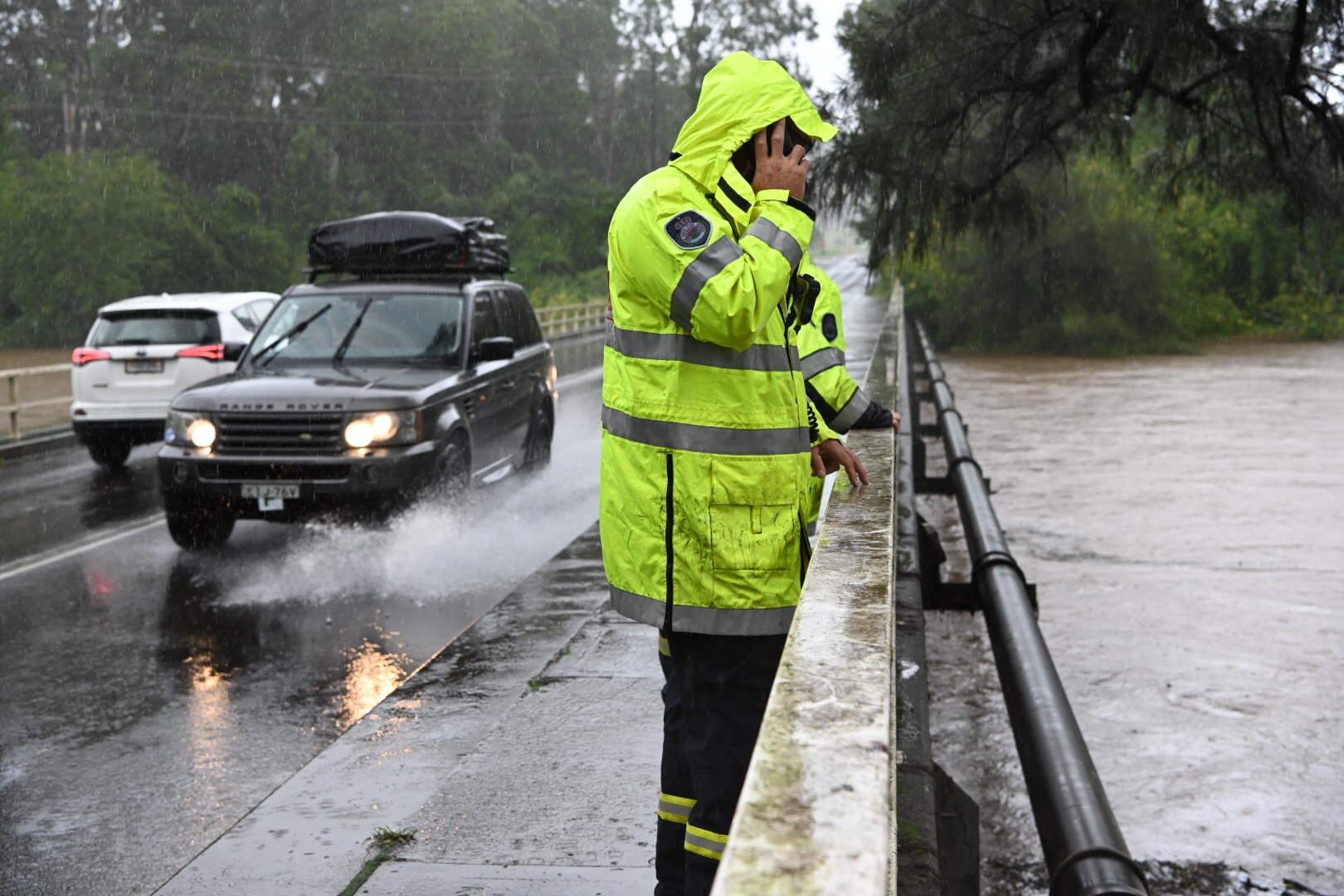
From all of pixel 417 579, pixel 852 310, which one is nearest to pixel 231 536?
pixel 417 579

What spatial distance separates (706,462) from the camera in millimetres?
2850

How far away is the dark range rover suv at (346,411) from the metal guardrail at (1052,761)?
215 inches

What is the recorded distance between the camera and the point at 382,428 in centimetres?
895

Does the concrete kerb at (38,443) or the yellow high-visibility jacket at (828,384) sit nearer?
the yellow high-visibility jacket at (828,384)

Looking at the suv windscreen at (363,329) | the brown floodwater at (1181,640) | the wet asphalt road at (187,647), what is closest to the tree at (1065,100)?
the brown floodwater at (1181,640)

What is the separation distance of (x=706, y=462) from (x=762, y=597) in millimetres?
305

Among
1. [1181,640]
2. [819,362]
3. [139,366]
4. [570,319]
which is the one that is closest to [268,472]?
[819,362]

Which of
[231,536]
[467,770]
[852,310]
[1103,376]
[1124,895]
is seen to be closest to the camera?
[1124,895]

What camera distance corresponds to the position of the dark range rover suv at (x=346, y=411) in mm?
8859

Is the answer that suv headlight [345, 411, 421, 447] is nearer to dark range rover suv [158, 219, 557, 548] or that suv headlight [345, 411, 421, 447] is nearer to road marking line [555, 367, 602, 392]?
dark range rover suv [158, 219, 557, 548]

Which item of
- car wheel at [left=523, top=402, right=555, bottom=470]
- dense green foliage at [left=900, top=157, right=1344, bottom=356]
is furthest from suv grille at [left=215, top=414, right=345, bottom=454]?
dense green foliage at [left=900, top=157, right=1344, bottom=356]

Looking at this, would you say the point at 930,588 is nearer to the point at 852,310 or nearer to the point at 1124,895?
the point at 1124,895

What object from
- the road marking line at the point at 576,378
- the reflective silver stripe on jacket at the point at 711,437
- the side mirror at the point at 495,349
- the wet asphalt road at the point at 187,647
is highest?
the reflective silver stripe on jacket at the point at 711,437

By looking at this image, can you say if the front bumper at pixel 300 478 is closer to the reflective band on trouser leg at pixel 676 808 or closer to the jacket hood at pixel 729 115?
the reflective band on trouser leg at pixel 676 808
